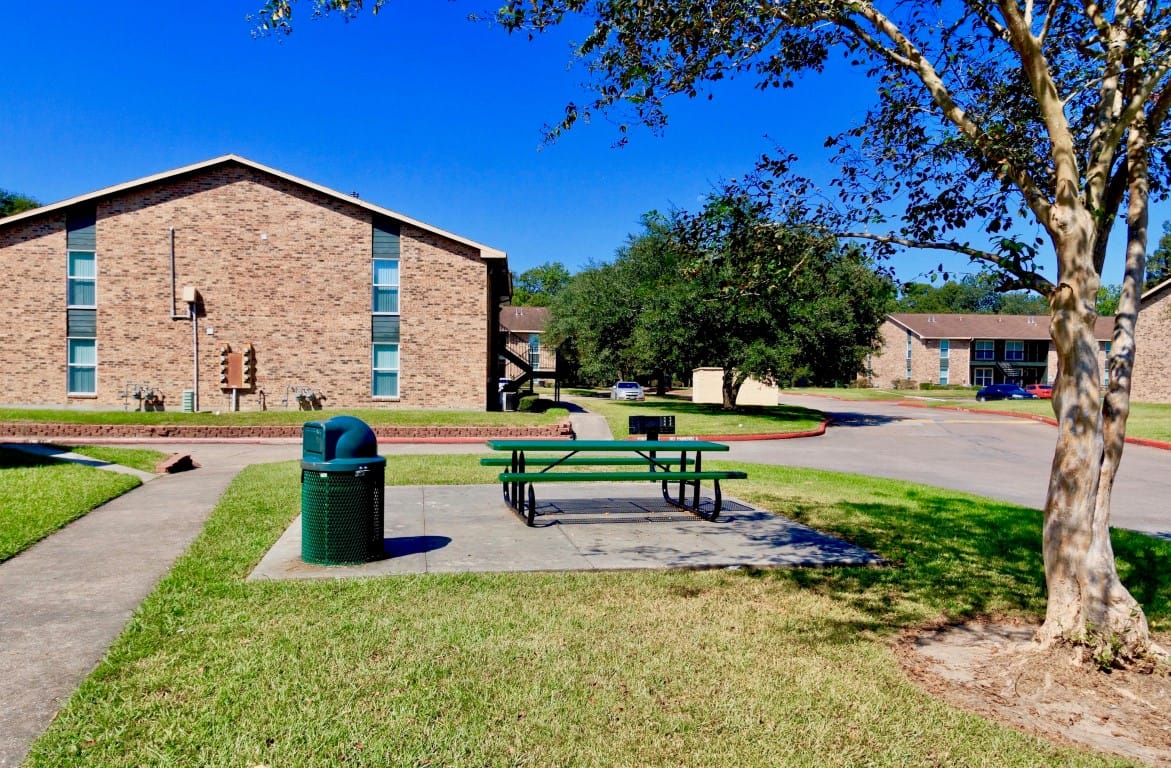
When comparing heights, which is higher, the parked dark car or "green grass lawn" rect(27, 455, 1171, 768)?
the parked dark car

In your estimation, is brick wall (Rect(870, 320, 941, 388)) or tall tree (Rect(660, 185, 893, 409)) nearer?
tall tree (Rect(660, 185, 893, 409))

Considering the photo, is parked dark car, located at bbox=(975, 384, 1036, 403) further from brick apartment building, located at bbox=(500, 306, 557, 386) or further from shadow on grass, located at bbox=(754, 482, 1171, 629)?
shadow on grass, located at bbox=(754, 482, 1171, 629)

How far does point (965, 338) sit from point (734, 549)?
240 feet

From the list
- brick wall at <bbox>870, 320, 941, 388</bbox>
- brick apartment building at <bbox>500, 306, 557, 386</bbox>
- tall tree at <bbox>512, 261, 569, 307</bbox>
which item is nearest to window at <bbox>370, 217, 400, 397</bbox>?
brick apartment building at <bbox>500, 306, 557, 386</bbox>

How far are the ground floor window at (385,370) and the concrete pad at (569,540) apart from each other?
55.4 ft

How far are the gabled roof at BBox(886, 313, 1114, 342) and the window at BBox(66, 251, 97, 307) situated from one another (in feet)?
215

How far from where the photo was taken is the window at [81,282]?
25.3m

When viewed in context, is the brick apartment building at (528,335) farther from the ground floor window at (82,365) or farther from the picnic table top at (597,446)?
the picnic table top at (597,446)

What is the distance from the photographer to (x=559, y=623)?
498cm

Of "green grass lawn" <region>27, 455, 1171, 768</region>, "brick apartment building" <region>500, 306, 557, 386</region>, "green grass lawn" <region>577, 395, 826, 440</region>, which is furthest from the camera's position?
"brick apartment building" <region>500, 306, 557, 386</region>

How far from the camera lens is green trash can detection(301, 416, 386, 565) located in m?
6.29

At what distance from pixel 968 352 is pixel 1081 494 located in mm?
75676

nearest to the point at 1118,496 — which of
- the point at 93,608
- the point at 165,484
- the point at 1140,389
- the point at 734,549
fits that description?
the point at 734,549

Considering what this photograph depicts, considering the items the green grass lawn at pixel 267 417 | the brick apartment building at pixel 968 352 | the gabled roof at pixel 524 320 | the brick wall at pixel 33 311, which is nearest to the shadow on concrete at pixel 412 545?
the green grass lawn at pixel 267 417
